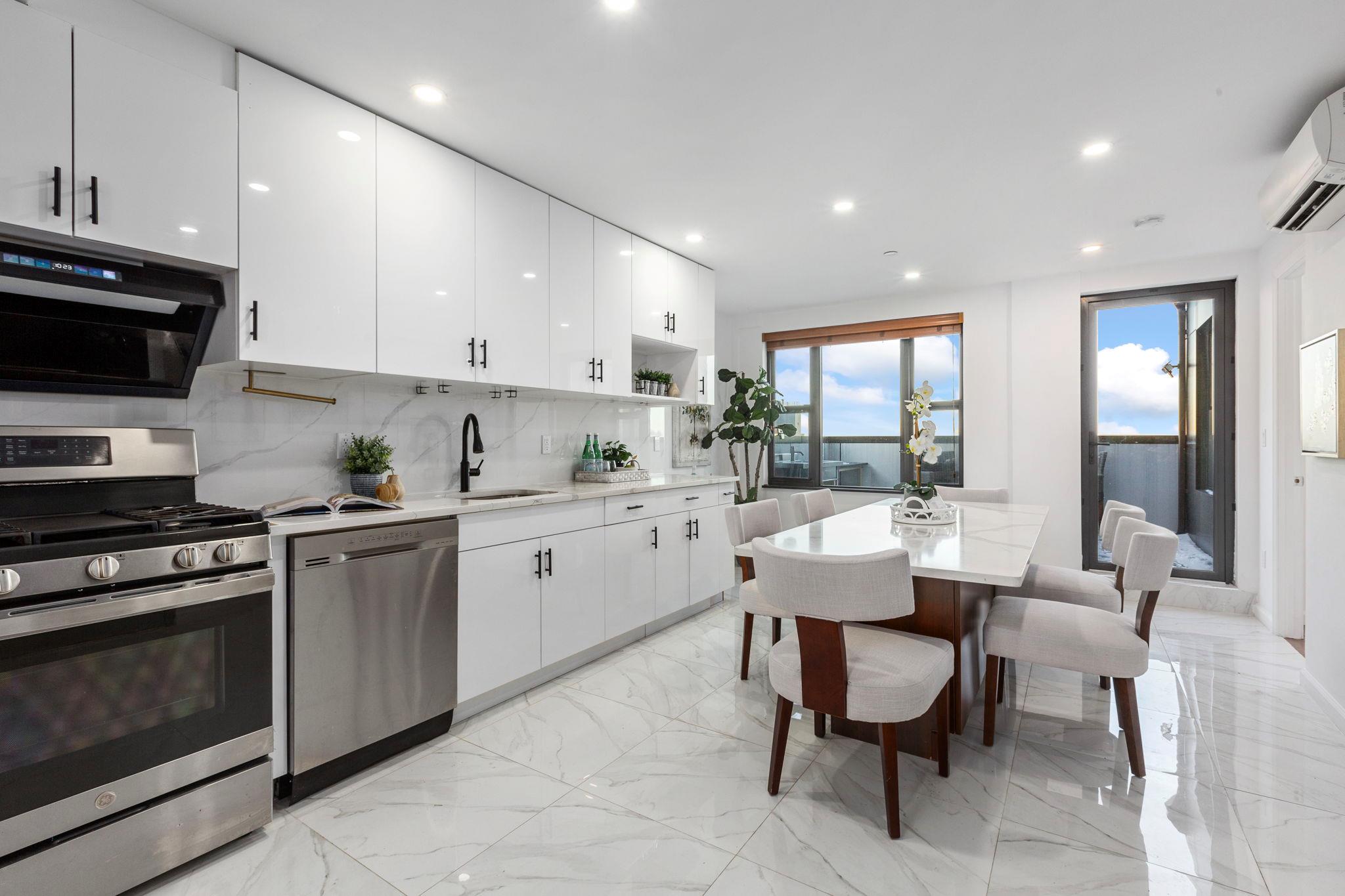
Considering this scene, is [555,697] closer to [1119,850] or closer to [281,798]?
[281,798]

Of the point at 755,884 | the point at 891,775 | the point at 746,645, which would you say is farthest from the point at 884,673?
the point at 746,645

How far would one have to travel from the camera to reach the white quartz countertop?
6.82ft

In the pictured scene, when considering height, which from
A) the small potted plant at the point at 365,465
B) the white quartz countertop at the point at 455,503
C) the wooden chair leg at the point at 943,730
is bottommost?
the wooden chair leg at the point at 943,730

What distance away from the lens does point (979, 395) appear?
5.15 metres

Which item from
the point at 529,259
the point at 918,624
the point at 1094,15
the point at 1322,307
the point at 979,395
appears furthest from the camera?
the point at 979,395

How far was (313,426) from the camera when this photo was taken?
8.43ft

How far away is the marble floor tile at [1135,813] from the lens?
1.76 m

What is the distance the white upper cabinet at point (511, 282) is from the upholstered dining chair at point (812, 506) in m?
1.65

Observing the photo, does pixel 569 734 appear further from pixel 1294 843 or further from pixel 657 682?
pixel 1294 843

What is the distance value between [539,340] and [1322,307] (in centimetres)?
360

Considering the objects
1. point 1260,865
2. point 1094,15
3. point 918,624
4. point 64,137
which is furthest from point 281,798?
point 1094,15

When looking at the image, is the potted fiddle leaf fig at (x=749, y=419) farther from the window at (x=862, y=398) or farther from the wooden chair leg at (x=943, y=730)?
the wooden chair leg at (x=943, y=730)

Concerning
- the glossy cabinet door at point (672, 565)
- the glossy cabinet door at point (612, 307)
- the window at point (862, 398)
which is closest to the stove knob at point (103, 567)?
the glossy cabinet door at point (612, 307)

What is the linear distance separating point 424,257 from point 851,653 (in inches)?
90.2
